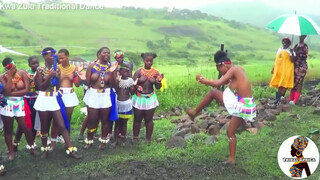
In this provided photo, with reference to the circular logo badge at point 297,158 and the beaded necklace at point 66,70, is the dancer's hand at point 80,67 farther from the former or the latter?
the circular logo badge at point 297,158

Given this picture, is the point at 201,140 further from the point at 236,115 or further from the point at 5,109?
the point at 5,109

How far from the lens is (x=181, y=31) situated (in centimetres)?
3209

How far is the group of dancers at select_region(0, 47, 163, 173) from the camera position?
637 centimetres

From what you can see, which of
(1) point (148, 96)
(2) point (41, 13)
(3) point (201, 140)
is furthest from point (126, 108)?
(2) point (41, 13)

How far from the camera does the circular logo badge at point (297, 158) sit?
5445 mm

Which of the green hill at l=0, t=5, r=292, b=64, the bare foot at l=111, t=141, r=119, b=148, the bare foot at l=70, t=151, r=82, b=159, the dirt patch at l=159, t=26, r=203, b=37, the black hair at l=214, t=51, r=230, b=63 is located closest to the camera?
the black hair at l=214, t=51, r=230, b=63

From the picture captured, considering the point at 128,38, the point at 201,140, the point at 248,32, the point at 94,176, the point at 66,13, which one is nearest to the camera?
the point at 94,176

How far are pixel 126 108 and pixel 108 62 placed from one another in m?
0.95

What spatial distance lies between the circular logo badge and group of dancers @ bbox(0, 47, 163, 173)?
8.77 feet

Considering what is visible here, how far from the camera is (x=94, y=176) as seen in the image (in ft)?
19.0

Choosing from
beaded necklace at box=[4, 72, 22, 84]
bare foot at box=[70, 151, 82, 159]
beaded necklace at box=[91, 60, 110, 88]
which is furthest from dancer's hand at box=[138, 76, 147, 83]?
beaded necklace at box=[4, 72, 22, 84]

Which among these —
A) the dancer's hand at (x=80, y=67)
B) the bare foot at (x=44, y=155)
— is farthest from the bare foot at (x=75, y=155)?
the dancer's hand at (x=80, y=67)

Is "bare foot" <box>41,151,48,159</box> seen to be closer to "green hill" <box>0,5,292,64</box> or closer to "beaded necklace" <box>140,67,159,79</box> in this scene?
"beaded necklace" <box>140,67,159,79</box>

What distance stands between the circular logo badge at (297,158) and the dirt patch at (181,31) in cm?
2591
